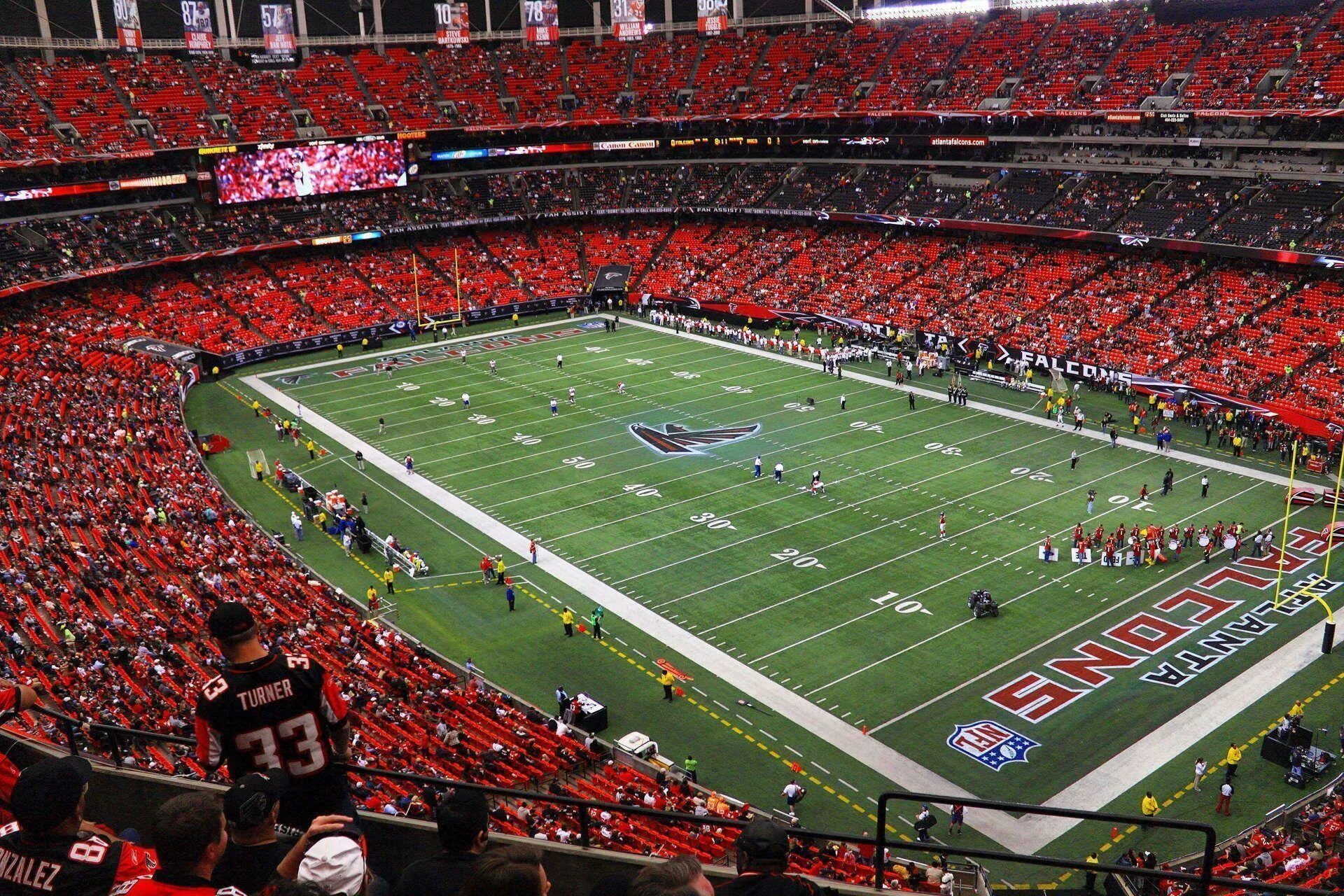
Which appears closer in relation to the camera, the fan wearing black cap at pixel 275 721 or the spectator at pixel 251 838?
the spectator at pixel 251 838

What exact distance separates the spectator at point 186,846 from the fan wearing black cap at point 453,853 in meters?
0.89

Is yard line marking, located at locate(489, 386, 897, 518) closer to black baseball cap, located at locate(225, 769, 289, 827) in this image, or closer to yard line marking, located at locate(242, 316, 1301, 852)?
yard line marking, located at locate(242, 316, 1301, 852)

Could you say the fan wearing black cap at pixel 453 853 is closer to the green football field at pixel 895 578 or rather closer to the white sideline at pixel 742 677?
the green football field at pixel 895 578

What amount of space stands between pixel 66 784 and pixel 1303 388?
49366mm

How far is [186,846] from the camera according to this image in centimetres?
492

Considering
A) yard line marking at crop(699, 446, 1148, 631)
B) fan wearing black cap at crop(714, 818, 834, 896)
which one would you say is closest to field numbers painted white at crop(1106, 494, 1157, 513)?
yard line marking at crop(699, 446, 1148, 631)

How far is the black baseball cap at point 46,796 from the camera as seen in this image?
509cm

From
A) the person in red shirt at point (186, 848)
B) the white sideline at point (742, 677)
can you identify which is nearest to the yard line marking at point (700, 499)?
the white sideline at point (742, 677)

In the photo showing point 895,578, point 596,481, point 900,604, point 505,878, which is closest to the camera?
point 505,878

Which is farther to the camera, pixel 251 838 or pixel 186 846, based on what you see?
pixel 251 838

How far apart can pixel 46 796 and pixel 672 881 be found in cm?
300

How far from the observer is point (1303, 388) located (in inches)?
1768

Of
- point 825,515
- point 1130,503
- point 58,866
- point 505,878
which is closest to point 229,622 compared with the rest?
point 58,866

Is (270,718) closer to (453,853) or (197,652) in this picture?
(453,853)
